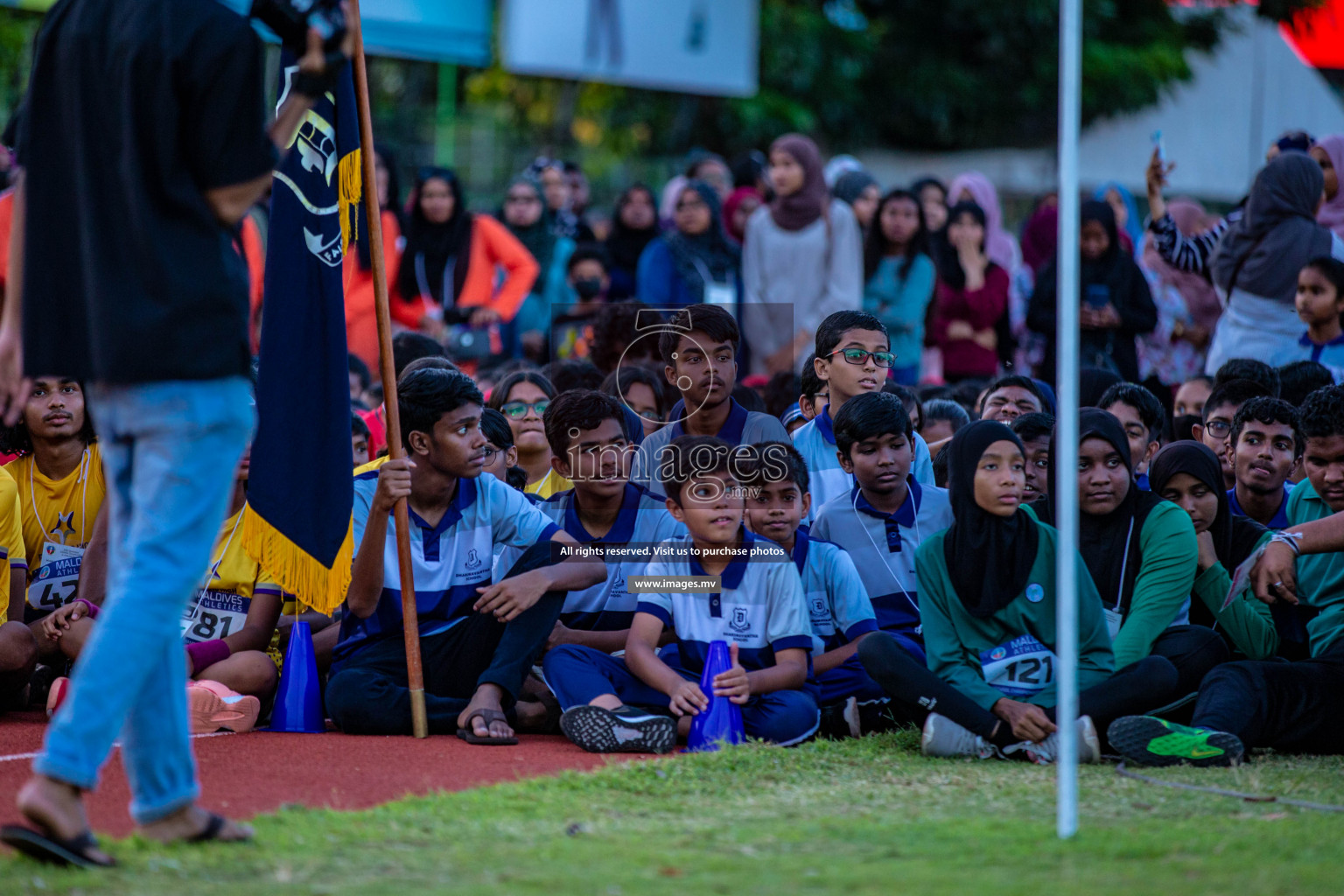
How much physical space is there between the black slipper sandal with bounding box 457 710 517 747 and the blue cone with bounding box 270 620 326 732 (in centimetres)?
60

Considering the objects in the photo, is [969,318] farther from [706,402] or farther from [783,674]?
[783,674]

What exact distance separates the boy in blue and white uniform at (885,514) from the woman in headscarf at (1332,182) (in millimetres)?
4602

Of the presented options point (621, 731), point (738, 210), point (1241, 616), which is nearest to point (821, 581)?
point (621, 731)

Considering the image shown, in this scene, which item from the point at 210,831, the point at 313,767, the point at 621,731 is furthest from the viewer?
the point at 621,731

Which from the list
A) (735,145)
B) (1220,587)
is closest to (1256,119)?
(735,145)

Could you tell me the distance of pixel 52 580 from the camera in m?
6.28

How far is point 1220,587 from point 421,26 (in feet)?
45.7

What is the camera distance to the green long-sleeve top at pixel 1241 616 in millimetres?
5699

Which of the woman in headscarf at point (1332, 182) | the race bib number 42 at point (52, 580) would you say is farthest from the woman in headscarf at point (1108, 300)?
the race bib number 42 at point (52, 580)

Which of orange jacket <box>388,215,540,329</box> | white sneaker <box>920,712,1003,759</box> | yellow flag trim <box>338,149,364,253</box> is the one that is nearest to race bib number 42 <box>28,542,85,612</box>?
yellow flag trim <box>338,149,364,253</box>

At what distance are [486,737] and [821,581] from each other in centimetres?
140

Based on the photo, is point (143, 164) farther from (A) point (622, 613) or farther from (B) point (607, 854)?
(A) point (622, 613)

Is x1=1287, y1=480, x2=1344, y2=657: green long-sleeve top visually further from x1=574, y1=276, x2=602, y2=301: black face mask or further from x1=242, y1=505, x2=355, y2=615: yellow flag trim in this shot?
x1=574, y1=276, x2=602, y2=301: black face mask

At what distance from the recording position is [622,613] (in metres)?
6.20
